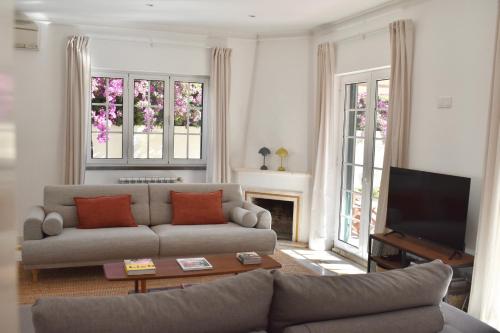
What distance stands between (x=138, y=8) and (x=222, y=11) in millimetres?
915

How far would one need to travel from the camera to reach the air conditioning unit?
552 centimetres

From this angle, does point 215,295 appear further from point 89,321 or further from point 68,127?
point 68,127

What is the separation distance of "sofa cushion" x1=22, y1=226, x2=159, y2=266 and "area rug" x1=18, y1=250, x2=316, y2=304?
0.20 m

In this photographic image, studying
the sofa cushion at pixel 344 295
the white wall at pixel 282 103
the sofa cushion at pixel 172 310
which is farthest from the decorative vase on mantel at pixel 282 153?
the sofa cushion at pixel 172 310

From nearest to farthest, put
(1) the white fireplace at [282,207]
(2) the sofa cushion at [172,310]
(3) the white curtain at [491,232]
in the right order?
1. (2) the sofa cushion at [172,310]
2. (3) the white curtain at [491,232]
3. (1) the white fireplace at [282,207]

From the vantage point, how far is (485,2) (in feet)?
11.8

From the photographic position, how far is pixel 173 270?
11.5 ft

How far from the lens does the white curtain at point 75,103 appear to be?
574 cm

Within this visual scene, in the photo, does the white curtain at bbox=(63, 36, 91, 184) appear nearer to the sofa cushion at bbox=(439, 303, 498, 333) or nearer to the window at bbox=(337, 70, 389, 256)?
the window at bbox=(337, 70, 389, 256)

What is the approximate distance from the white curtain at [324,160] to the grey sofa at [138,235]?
1079 mm

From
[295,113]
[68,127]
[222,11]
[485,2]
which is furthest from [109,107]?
[485,2]

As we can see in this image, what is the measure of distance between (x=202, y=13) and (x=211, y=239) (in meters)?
2.58

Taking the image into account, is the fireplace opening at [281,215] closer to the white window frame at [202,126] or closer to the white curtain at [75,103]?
the white window frame at [202,126]

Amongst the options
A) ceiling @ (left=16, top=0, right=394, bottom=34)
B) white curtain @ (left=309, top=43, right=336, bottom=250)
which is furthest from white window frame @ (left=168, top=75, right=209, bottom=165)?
white curtain @ (left=309, top=43, right=336, bottom=250)
